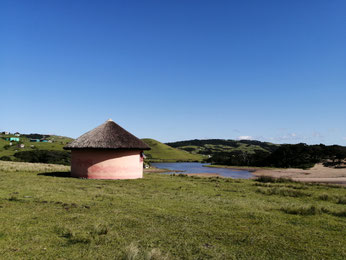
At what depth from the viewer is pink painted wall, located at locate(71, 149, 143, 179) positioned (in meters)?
20.4

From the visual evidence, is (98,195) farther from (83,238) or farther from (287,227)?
(287,227)

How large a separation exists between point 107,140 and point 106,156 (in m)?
1.39

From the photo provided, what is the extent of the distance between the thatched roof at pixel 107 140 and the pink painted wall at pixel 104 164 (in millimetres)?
493

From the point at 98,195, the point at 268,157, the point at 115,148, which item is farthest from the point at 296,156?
the point at 98,195

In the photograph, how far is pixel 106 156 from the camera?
67.5 feet

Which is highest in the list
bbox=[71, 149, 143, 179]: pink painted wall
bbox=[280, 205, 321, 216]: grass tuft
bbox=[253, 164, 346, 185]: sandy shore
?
bbox=[71, 149, 143, 179]: pink painted wall

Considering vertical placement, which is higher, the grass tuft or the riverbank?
the grass tuft

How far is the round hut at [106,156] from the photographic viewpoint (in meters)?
20.4

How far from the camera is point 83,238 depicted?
18.7 ft

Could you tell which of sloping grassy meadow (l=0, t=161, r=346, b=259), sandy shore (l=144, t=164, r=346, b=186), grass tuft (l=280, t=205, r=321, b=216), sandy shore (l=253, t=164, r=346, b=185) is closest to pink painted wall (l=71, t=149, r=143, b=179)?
sloping grassy meadow (l=0, t=161, r=346, b=259)

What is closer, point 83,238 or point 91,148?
point 83,238

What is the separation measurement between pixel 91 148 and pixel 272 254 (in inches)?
687

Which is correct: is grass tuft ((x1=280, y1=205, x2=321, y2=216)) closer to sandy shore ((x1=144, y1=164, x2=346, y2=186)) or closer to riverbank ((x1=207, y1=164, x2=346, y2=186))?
riverbank ((x1=207, y1=164, x2=346, y2=186))

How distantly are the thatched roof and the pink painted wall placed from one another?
1.62 feet
